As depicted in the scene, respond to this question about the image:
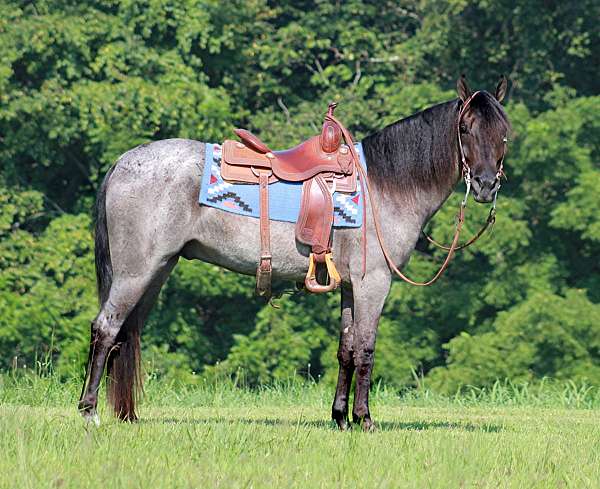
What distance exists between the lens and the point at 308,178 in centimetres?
695

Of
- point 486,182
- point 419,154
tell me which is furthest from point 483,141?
point 419,154

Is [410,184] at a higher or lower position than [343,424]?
higher

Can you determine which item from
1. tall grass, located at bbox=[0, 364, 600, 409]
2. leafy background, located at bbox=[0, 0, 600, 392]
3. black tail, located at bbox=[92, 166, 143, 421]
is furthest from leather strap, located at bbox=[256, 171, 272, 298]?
leafy background, located at bbox=[0, 0, 600, 392]

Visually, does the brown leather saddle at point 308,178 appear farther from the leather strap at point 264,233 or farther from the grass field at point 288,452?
the grass field at point 288,452

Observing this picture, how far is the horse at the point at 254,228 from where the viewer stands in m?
6.79

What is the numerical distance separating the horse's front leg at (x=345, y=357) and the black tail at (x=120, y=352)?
125cm

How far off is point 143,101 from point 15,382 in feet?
28.6

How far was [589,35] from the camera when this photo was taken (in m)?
18.8

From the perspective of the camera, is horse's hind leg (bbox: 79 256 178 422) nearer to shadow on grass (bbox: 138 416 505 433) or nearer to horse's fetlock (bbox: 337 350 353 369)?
shadow on grass (bbox: 138 416 505 433)

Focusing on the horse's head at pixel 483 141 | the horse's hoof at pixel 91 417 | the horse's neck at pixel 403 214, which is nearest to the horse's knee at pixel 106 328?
the horse's hoof at pixel 91 417

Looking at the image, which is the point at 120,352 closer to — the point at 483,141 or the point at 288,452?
the point at 288,452

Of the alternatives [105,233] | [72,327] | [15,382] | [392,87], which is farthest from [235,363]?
[105,233]

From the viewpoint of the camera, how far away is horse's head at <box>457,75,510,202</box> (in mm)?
6809

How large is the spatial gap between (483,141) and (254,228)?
4.86ft
